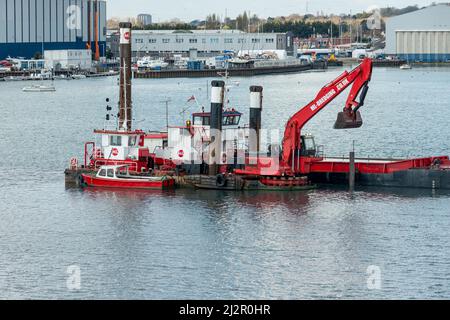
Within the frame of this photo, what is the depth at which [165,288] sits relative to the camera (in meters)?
22.3

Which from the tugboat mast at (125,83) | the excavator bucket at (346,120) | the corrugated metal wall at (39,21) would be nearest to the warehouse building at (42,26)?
the corrugated metal wall at (39,21)

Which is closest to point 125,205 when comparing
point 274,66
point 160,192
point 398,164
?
point 160,192

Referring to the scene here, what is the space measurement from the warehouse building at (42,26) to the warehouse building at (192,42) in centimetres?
1619

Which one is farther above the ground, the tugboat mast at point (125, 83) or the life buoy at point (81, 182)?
the tugboat mast at point (125, 83)

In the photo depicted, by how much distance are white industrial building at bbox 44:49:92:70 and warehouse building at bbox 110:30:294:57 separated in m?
18.3

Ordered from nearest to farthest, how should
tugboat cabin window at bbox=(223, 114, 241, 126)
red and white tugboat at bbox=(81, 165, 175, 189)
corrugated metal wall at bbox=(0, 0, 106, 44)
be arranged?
red and white tugboat at bbox=(81, 165, 175, 189)
tugboat cabin window at bbox=(223, 114, 241, 126)
corrugated metal wall at bbox=(0, 0, 106, 44)

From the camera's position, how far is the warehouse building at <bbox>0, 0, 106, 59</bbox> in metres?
111

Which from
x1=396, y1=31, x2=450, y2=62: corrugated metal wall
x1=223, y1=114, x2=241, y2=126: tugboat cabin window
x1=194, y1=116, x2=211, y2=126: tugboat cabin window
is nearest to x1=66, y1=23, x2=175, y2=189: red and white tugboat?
x1=194, y1=116, x2=211, y2=126: tugboat cabin window

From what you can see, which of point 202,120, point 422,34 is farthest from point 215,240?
point 422,34

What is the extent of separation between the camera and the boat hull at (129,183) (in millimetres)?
32250

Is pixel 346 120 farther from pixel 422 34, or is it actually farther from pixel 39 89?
pixel 422 34

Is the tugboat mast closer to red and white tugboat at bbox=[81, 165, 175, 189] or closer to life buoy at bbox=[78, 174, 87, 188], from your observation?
red and white tugboat at bbox=[81, 165, 175, 189]

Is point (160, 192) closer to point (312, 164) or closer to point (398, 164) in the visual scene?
point (312, 164)

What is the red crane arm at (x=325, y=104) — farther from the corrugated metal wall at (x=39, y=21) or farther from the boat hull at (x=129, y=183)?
the corrugated metal wall at (x=39, y=21)
